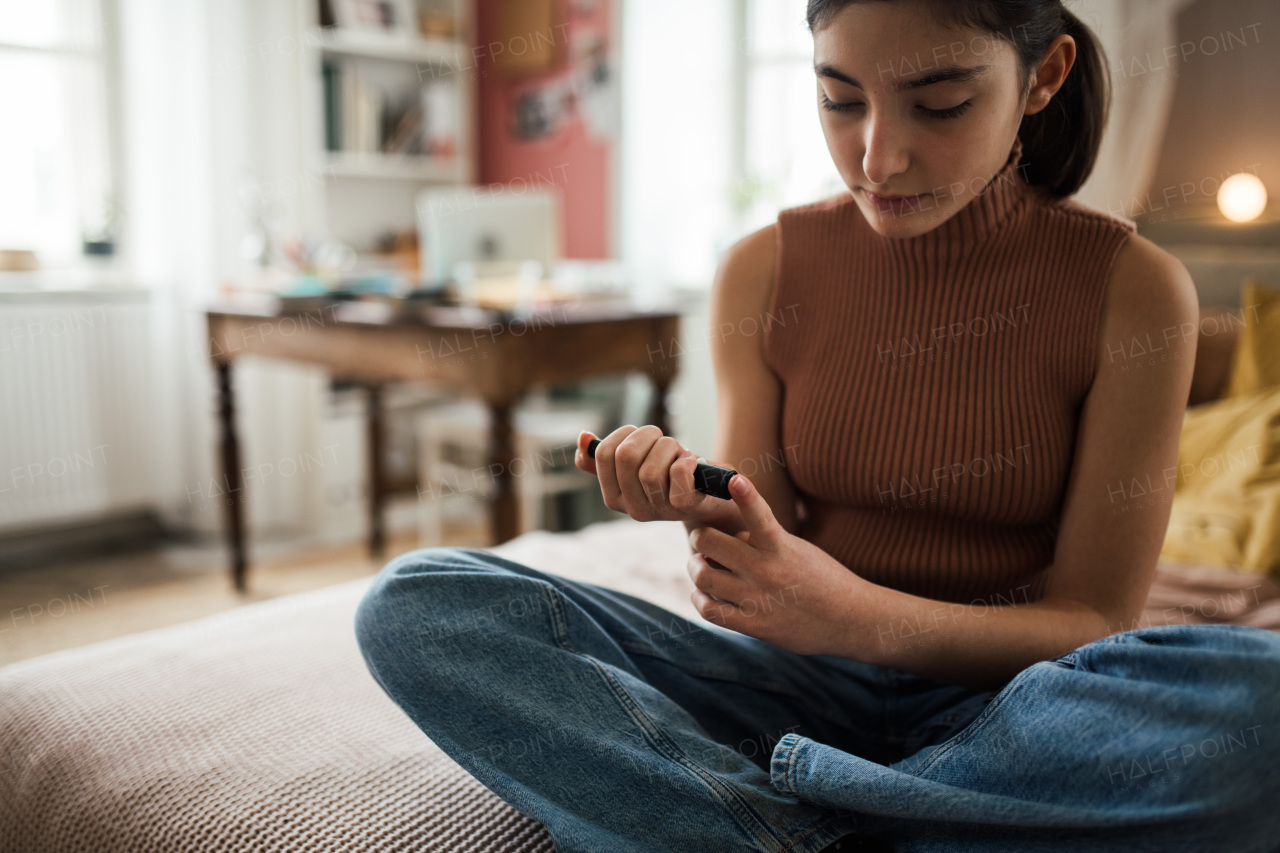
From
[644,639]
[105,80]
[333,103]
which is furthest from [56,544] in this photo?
[644,639]

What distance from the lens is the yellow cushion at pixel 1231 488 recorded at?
1.25 m

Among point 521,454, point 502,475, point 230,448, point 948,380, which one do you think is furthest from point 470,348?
point 230,448

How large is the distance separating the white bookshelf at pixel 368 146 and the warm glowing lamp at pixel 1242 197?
2476 mm

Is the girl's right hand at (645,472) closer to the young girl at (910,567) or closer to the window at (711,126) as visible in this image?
the young girl at (910,567)

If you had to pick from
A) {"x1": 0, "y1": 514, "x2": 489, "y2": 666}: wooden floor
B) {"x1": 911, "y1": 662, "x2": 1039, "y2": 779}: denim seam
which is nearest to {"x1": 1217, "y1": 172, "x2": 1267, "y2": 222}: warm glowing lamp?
{"x1": 911, "y1": 662, "x2": 1039, "y2": 779}: denim seam

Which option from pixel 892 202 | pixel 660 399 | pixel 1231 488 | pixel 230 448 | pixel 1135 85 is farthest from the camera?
pixel 230 448

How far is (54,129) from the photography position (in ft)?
9.25

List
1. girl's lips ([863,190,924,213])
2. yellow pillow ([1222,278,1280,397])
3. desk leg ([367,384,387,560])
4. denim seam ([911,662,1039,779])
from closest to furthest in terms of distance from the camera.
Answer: denim seam ([911,662,1039,779]), girl's lips ([863,190,924,213]), yellow pillow ([1222,278,1280,397]), desk leg ([367,384,387,560])

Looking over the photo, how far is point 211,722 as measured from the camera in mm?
924

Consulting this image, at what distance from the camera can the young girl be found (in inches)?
23.6

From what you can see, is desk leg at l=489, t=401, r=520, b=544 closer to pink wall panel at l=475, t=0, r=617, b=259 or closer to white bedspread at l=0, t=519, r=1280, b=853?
white bedspread at l=0, t=519, r=1280, b=853

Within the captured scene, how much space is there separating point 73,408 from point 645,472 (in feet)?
8.63

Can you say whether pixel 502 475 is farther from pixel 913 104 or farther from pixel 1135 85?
pixel 1135 85

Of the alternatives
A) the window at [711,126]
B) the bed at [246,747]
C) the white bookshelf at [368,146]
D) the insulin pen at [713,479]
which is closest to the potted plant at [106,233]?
the white bookshelf at [368,146]
